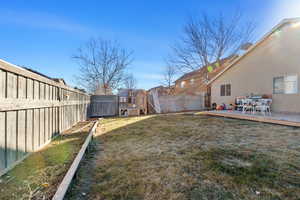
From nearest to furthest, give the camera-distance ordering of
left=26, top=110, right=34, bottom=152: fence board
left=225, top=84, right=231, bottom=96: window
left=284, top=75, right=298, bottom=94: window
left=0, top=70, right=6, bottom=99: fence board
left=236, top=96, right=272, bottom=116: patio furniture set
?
1. left=0, top=70, right=6, bottom=99: fence board
2. left=26, top=110, right=34, bottom=152: fence board
3. left=284, top=75, right=298, bottom=94: window
4. left=236, top=96, right=272, bottom=116: patio furniture set
5. left=225, top=84, right=231, bottom=96: window

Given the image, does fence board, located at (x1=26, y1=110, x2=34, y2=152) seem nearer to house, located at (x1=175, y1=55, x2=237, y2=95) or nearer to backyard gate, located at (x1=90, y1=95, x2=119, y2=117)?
backyard gate, located at (x1=90, y1=95, x2=119, y2=117)

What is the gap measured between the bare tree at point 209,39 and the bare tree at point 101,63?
20.5 feet

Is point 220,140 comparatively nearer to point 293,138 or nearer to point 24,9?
point 293,138

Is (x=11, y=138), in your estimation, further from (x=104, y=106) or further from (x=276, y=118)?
(x=104, y=106)

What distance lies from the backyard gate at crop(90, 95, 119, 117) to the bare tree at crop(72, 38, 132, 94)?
7.26 meters

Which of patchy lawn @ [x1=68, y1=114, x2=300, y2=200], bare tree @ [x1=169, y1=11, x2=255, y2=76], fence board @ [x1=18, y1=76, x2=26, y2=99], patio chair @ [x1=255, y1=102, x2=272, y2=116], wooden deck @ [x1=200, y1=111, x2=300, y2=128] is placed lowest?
patchy lawn @ [x1=68, y1=114, x2=300, y2=200]

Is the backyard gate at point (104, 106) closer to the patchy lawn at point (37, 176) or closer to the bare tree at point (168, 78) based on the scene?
the patchy lawn at point (37, 176)

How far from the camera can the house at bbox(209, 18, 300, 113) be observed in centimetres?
738

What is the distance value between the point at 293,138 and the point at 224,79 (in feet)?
26.0

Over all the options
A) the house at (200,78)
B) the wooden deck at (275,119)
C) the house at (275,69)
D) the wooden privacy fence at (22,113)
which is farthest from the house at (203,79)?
the wooden privacy fence at (22,113)

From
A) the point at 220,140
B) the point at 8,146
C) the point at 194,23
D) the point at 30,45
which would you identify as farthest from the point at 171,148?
the point at 194,23

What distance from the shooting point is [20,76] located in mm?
2279

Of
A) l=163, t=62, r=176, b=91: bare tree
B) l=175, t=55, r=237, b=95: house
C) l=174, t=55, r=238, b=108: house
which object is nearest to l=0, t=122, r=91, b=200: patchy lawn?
l=174, t=55, r=238, b=108: house

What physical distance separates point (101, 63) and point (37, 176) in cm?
1633
